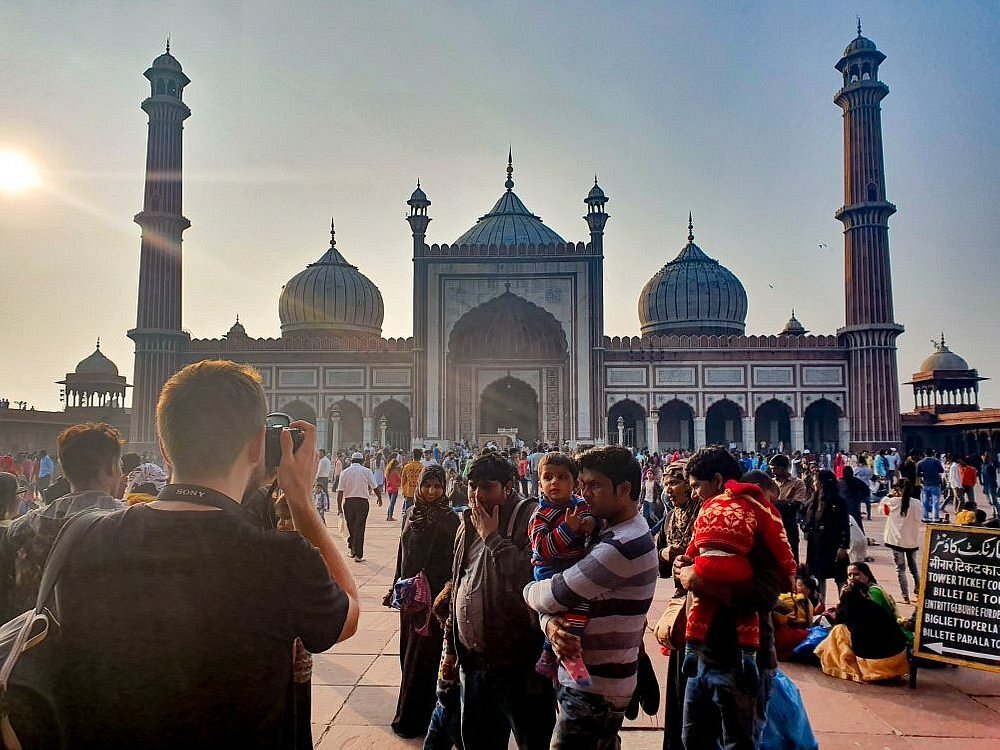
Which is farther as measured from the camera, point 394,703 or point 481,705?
Result: point 394,703

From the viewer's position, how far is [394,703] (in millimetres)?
4023

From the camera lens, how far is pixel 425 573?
345cm

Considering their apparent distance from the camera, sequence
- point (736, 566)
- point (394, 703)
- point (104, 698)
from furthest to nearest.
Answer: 1. point (394, 703)
2. point (736, 566)
3. point (104, 698)

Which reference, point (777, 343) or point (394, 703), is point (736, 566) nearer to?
point (394, 703)

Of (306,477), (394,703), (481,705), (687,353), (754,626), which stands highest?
(687,353)

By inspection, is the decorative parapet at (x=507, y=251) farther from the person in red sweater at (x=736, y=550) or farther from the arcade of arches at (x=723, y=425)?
the person in red sweater at (x=736, y=550)

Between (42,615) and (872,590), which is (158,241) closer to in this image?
(872,590)

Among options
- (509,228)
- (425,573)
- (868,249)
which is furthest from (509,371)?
(425,573)

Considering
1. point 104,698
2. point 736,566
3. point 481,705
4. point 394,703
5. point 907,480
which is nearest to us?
point 104,698

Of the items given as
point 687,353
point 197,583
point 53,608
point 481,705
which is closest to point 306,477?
point 197,583

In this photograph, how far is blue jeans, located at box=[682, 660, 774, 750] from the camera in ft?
8.02

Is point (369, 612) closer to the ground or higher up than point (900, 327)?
closer to the ground

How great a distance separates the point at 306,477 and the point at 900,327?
29242mm

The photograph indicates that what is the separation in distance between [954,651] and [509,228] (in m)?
29.9
